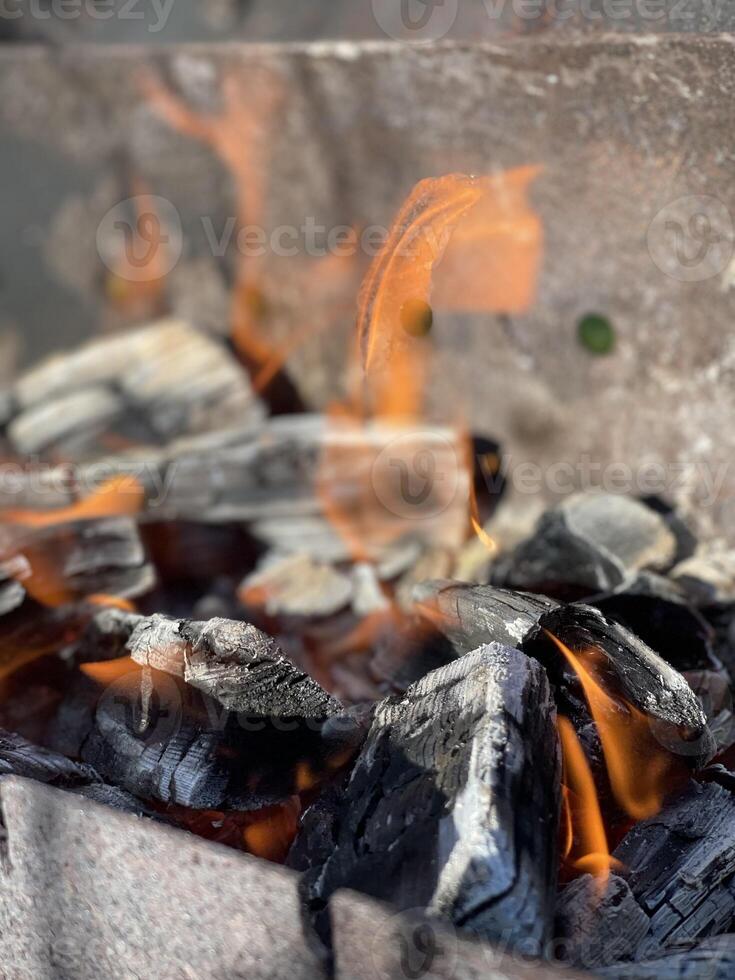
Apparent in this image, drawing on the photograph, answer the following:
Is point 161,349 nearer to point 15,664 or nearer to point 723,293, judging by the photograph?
point 15,664

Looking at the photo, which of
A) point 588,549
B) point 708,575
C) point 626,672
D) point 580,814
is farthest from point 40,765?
point 708,575

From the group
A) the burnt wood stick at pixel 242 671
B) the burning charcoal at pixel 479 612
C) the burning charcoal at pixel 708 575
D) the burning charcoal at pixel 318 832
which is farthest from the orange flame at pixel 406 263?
the burning charcoal at pixel 708 575

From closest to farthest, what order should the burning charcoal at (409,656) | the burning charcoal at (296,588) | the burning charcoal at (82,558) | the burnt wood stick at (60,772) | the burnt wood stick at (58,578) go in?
the burnt wood stick at (60,772) → the burning charcoal at (409,656) → the burnt wood stick at (58,578) → the burning charcoal at (82,558) → the burning charcoal at (296,588)

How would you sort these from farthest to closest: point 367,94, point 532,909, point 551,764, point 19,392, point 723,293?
point 19,392, point 367,94, point 723,293, point 551,764, point 532,909

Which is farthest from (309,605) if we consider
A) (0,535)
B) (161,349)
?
(161,349)

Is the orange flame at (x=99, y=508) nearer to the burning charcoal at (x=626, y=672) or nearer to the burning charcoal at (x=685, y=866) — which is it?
the burning charcoal at (x=626, y=672)

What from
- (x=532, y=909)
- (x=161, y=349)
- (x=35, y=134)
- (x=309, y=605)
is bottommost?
(x=309, y=605)
